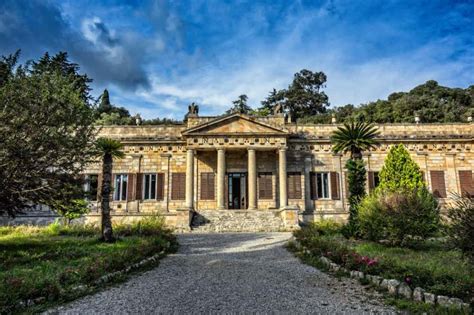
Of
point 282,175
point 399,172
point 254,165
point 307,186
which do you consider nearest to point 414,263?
point 399,172

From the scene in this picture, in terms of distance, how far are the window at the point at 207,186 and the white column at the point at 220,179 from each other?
1477 mm

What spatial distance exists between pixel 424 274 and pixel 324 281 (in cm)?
214

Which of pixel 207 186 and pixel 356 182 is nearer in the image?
pixel 356 182

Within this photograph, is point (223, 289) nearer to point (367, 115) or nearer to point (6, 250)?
point (6, 250)

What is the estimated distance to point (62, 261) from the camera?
8.95 meters

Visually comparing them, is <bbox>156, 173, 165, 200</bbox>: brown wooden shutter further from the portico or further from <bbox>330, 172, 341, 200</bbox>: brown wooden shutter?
<bbox>330, 172, 341, 200</bbox>: brown wooden shutter

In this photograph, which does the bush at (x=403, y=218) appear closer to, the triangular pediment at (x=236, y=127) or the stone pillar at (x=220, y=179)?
the stone pillar at (x=220, y=179)

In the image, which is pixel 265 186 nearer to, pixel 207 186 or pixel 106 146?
pixel 207 186

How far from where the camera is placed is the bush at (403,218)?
34.3 feet

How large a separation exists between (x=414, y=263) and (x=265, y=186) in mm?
16534

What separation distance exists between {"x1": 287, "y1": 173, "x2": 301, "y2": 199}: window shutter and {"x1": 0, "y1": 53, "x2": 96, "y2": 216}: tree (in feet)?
49.9

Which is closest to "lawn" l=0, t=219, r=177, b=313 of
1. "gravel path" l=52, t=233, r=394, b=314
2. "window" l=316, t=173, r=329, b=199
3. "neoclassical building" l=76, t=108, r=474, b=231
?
"gravel path" l=52, t=233, r=394, b=314

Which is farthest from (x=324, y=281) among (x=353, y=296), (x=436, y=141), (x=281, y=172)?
(x=436, y=141)

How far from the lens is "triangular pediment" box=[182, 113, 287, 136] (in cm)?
2352
